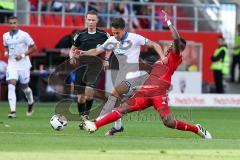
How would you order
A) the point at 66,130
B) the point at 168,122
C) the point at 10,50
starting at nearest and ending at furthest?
the point at 168,122 < the point at 66,130 < the point at 10,50

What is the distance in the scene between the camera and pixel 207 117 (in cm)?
2450

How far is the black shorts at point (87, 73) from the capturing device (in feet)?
63.9

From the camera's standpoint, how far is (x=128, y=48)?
17156 mm

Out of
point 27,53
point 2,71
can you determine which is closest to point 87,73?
point 27,53

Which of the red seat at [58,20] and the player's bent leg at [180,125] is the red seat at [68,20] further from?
the player's bent leg at [180,125]

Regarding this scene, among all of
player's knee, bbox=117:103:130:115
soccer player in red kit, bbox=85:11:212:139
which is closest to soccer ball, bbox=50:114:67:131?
soccer player in red kit, bbox=85:11:212:139

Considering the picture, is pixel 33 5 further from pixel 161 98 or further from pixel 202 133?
pixel 161 98

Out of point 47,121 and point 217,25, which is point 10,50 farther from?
point 217,25

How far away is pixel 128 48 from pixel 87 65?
3.05m

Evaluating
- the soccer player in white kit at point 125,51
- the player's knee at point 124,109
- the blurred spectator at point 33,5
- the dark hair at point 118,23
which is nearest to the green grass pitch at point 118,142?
the player's knee at point 124,109

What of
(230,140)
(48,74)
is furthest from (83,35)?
(48,74)

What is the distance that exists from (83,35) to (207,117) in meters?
6.52

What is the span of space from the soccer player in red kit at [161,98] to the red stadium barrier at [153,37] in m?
14.3

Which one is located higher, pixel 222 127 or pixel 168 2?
pixel 168 2
